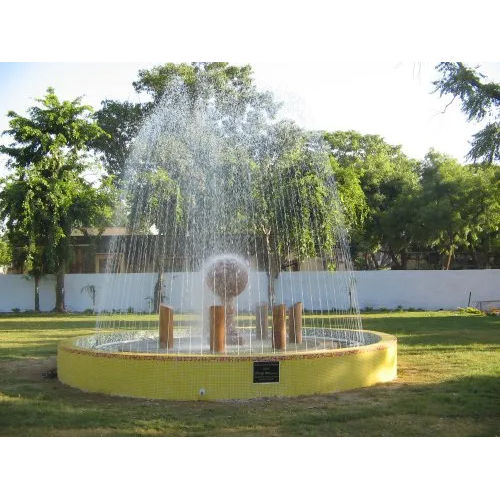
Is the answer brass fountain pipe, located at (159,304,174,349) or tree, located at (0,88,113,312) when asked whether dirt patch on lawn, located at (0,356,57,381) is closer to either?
brass fountain pipe, located at (159,304,174,349)

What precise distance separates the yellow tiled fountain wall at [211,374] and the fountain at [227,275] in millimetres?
17

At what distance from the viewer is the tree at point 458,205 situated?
102ft

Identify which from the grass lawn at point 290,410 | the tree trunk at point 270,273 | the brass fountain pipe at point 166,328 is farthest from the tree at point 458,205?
the brass fountain pipe at point 166,328

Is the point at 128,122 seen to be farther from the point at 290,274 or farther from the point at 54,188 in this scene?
the point at 290,274

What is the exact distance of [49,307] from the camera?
96.3 ft

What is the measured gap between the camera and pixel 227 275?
11438mm

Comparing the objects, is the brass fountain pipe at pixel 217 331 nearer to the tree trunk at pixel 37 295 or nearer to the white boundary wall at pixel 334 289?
the white boundary wall at pixel 334 289

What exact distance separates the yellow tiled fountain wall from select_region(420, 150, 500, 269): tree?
23.3 m

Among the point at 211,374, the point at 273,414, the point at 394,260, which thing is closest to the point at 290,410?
the point at 273,414

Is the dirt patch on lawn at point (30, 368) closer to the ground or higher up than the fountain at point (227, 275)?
closer to the ground

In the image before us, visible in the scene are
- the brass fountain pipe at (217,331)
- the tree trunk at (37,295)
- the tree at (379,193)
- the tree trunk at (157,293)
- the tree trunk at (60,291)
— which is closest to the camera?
the brass fountain pipe at (217,331)

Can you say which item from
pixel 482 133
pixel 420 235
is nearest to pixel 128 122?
pixel 420 235

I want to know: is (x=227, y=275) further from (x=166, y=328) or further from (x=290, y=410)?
(x=290, y=410)

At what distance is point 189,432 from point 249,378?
1668 millimetres
